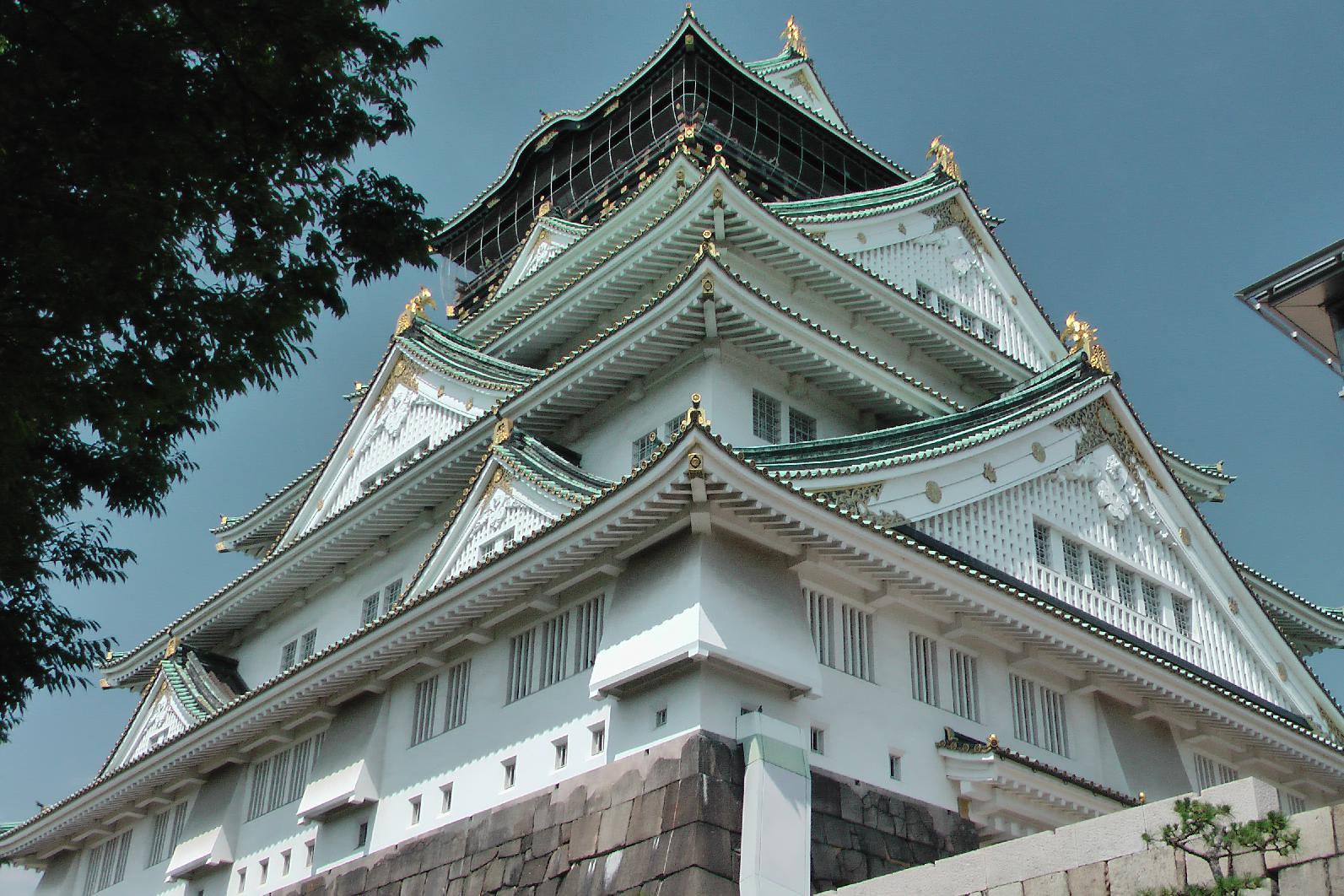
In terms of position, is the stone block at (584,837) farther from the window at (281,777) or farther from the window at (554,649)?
the window at (281,777)

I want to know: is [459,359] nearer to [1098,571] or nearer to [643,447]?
[643,447]

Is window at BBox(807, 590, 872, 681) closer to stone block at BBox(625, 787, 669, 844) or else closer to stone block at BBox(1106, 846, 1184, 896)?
stone block at BBox(625, 787, 669, 844)

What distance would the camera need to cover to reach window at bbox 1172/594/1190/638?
2345 cm

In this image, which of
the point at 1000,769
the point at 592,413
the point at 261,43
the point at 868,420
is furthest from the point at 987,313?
the point at 261,43

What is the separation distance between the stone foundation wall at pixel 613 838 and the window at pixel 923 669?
374 cm

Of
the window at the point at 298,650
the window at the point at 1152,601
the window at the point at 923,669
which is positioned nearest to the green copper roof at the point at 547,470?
the window at the point at 923,669

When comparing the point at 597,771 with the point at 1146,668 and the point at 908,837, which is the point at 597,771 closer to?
the point at 908,837

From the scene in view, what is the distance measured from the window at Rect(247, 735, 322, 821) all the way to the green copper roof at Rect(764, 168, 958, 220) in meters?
12.8

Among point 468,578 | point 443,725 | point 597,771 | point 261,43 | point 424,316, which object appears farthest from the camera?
point 424,316

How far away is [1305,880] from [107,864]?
24357 millimetres

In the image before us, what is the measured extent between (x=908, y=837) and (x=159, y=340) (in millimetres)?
11061

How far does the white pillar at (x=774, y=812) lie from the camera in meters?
15.2

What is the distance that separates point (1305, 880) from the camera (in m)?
10.1

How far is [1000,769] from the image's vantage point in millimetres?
17781
